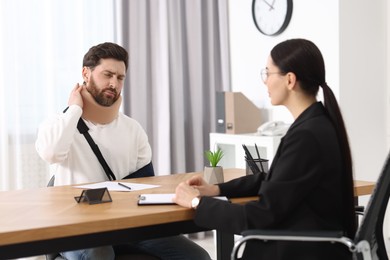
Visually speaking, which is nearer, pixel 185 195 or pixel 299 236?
pixel 299 236

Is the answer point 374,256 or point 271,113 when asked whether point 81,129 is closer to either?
point 374,256

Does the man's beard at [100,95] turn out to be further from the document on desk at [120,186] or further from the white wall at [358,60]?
the white wall at [358,60]

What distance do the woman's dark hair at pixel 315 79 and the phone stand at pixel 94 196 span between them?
728 millimetres

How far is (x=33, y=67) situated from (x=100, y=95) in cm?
146

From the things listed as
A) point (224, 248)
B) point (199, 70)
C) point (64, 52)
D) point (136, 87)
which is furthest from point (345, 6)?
point (224, 248)

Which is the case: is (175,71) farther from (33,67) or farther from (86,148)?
(86,148)

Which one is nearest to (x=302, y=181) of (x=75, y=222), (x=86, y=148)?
(x=75, y=222)

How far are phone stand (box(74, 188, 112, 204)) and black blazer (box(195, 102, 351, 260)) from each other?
0.44 metres

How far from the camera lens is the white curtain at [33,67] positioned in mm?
3902

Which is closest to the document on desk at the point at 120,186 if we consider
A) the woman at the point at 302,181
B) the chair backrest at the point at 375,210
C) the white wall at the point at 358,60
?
the woman at the point at 302,181

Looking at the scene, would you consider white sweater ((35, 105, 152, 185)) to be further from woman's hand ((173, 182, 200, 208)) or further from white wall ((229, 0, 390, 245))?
white wall ((229, 0, 390, 245))

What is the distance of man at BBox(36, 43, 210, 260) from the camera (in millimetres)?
2533

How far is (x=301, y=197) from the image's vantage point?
1687 mm

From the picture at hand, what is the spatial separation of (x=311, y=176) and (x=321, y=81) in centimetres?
33
